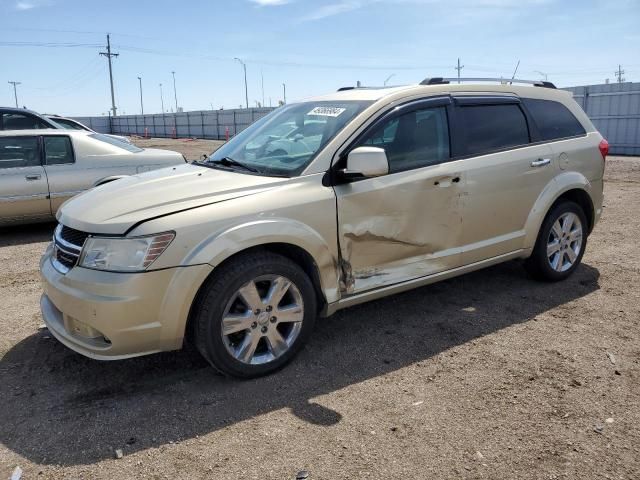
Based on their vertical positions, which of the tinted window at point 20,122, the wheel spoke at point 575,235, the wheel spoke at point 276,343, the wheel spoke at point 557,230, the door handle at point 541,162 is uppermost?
the tinted window at point 20,122

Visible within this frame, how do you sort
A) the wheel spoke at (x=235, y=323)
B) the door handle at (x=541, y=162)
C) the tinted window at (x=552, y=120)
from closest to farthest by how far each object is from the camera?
the wheel spoke at (x=235, y=323)
the door handle at (x=541, y=162)
the tinted window at (x=552, y=120)

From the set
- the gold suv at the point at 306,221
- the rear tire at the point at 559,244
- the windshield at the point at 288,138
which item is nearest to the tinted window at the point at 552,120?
the gold suv at the point at 306,221

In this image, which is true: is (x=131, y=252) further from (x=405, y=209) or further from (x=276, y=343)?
(x=405, y=209)

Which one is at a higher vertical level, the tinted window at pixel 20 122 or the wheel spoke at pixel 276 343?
the tinted window at pixel 20 122

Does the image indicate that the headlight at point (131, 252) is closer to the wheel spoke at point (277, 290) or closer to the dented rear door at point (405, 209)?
the wheel spoke at point (277, 290)

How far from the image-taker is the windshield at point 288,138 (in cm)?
387

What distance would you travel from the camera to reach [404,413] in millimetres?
3158

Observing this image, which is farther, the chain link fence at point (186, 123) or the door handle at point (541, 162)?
the chain link fence at point (186, 123)

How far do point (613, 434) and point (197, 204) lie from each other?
261 centimetres

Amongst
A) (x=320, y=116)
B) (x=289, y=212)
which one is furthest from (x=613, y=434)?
(x=320, y=116)

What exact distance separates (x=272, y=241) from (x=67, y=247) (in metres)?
1.26

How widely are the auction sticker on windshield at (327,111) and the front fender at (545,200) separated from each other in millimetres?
1984

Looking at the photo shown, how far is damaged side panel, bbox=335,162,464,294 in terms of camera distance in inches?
149

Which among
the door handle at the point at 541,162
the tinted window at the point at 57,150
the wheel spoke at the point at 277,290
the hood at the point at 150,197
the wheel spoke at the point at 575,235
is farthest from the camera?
the tinted window at the point at 57,150
